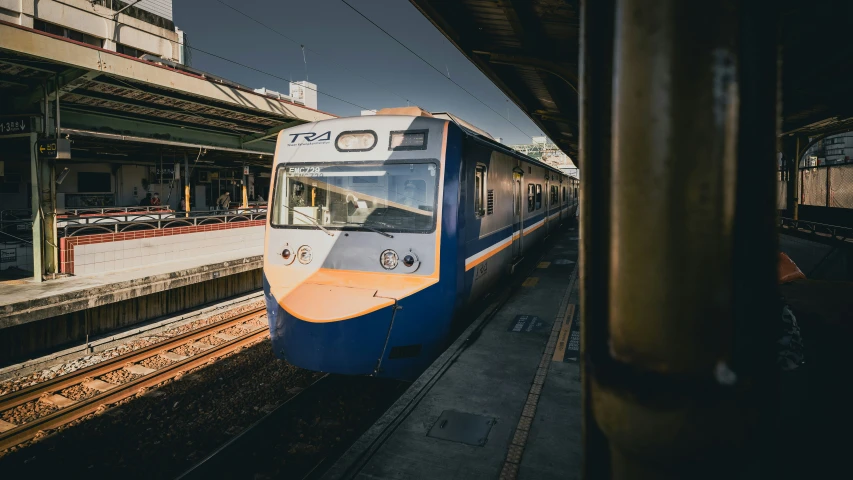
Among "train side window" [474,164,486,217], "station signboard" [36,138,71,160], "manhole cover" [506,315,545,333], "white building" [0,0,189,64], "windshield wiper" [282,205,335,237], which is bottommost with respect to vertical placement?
"manhole cover" [506,315,545,333]

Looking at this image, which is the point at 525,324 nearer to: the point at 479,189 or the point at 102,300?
the point at 479,189

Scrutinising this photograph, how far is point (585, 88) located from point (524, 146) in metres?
65.5

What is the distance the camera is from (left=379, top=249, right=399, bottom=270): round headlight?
5.75 meters

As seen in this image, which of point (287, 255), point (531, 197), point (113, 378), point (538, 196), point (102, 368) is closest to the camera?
point (287, 255)

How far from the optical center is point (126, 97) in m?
12.7

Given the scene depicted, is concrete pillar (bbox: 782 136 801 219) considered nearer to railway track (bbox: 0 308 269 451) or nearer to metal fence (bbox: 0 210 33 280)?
railway track (bbox: 0 308 269 451)

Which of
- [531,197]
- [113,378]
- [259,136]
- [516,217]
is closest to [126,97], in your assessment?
[259,136]

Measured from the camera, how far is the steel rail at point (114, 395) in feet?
18.5

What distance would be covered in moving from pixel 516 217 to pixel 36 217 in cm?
1037

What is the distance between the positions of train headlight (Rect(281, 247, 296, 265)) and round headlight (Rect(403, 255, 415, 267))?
1.48 meters

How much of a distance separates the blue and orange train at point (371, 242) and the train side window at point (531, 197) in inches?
205

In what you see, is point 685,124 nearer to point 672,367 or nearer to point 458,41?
point 672,367

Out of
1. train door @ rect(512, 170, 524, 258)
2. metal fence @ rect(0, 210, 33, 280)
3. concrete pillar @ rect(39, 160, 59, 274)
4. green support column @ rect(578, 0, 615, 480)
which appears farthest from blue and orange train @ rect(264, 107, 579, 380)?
metal fence @ rect(0, 210, 33, 280)

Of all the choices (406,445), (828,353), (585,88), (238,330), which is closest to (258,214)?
(238,330)
